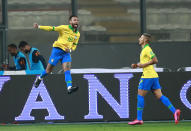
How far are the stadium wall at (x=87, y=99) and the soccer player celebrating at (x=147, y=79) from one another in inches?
46.2

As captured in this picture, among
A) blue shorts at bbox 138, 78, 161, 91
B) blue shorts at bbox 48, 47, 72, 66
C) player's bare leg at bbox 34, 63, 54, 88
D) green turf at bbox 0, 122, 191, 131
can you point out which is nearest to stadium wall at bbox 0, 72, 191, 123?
green turf at bbox 0, 122, 191, 131

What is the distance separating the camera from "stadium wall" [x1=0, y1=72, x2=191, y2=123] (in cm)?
1376

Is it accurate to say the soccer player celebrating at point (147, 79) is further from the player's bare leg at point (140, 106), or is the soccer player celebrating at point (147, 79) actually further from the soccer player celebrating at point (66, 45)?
the soccer player celebrating at point (66, 45)

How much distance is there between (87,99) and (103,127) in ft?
4.88

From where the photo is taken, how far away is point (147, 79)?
1252 cm

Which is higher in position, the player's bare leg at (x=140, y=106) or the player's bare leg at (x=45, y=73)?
the player's bare leg at (x=45, y=73)

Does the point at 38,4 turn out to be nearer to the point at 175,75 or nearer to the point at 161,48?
the point at 161,48

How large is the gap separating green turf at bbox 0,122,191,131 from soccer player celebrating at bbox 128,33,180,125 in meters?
0.26

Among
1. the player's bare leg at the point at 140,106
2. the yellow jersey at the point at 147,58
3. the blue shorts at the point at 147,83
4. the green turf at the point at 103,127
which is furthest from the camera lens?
the player's bare leg at the point at 140,106

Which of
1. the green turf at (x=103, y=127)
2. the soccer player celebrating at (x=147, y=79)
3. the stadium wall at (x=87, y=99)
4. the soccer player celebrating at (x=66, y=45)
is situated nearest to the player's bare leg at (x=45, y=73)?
the soccer player celebrating at (x=66, y=45)

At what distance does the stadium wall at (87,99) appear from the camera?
1376cm

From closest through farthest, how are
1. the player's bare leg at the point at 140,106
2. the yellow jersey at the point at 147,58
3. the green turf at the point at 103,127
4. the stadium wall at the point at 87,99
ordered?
1. the green turf at the point at 103,127
2. the yellow jersey at the point at 147,58
3. the player's bare leg at the point at 140,106
4. the stadium wall at the point at 87,99

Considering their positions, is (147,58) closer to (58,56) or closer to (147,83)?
(147,83)

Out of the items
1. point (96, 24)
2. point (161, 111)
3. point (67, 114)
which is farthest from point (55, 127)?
point (96, 24)
